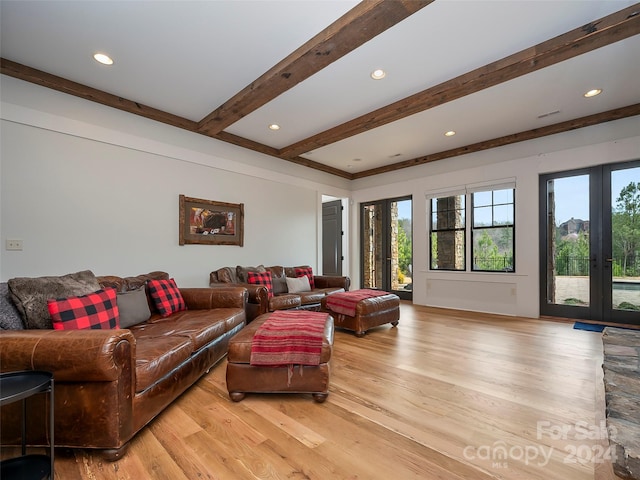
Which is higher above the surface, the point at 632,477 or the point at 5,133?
the point at 5,133

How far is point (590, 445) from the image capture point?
1.56m

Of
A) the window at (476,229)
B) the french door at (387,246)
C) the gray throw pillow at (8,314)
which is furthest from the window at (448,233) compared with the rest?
the gray throw pillow at (8,314)

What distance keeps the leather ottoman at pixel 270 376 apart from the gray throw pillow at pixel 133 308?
3.60ft

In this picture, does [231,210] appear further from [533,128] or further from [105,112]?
[533,128]

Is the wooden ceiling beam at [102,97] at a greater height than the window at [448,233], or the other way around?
the wooden ceiling beam at [102,97]

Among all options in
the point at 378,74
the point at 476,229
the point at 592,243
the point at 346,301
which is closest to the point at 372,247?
the point at 476,229

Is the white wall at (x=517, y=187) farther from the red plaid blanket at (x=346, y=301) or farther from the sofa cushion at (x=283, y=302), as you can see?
the sofa cushion at (x=283, y=302)

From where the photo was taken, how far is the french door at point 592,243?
12.9ft

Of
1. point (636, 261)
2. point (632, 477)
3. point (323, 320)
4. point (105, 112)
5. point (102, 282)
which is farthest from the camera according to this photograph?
point (636, 261)

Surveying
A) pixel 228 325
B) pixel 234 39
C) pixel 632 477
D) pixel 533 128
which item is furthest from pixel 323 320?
pixel 533 128

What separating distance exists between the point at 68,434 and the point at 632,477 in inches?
89.9

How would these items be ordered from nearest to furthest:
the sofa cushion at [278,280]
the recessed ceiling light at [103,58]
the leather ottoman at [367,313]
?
the recessed ceiling light at [103,58]
the leather ottoman at [367,313]
the sofa cushion at [278,280]

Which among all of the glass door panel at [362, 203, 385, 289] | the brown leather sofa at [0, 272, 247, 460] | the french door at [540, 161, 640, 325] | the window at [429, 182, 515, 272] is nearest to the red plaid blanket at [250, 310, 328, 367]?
the brown leather sofa at [0, 272, 247, 460]

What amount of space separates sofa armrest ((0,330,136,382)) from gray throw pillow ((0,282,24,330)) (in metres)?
0.35
